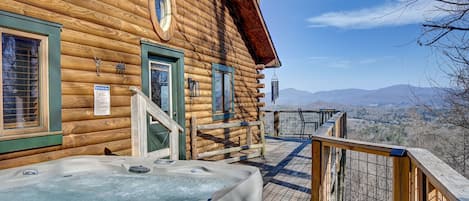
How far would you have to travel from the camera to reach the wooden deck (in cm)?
360

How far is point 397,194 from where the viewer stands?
1894 millimetres

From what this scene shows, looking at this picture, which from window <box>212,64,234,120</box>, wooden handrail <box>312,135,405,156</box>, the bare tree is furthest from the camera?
window <box>212,64,234,120</box>

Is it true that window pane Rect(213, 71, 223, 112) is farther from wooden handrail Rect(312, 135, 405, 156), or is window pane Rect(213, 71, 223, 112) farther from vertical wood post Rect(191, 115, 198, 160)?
wooden handrail Rect(312, 135, 405, 156)

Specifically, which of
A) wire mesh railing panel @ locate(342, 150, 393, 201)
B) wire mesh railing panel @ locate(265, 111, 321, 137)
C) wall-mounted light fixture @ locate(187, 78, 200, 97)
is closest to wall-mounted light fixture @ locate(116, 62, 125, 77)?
wall-mounted light fixture @ locate(187, 78, 200, 97)

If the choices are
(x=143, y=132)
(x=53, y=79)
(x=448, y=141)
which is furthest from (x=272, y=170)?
(x=448, y=141)

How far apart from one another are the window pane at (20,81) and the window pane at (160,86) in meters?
1.84

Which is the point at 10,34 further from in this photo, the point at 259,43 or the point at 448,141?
the point at 448,141

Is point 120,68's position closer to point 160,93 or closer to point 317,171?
point 160,93

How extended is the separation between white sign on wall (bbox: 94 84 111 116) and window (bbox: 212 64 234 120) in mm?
2893

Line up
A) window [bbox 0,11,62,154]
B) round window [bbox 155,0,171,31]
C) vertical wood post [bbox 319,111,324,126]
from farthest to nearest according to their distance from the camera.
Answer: vertical wood post [bbox 319,111,324,126] → round window [bbox 155,0,171,31] → window [bbox 0,11,62,154]

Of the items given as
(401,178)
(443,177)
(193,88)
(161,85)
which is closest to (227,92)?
(193,88)

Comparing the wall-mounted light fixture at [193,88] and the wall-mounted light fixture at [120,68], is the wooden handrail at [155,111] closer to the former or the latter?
the wall-mounted light fixture at [120,68]

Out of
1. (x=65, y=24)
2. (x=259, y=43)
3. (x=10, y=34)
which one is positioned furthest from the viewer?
(x=259, y=43)

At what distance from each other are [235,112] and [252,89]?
4.54ft
